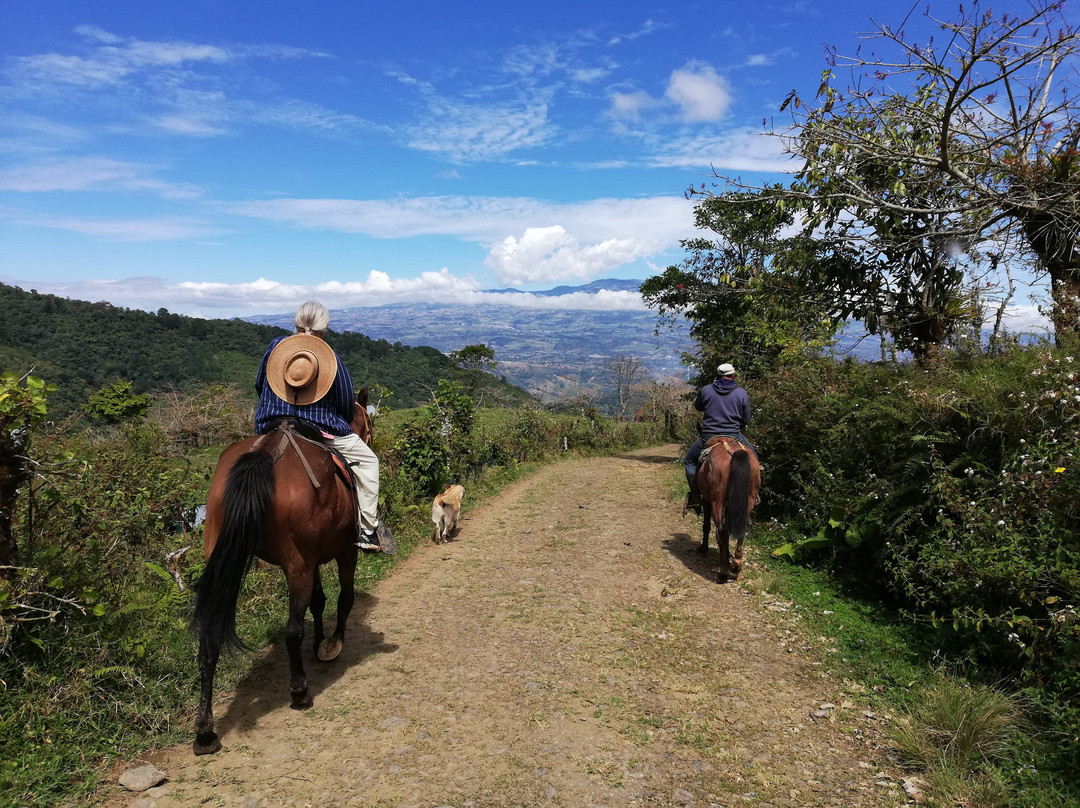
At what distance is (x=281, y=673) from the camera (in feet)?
15.6

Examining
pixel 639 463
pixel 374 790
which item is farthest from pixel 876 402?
pixel 639 463

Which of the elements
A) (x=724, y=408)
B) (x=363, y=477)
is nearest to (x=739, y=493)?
(x=724, y=408)

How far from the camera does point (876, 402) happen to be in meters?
6.84

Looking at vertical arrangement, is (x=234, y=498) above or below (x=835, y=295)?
below

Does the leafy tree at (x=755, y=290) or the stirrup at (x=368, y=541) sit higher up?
the leafy tree at (x=755, y=290)

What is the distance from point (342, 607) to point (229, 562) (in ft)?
5.49

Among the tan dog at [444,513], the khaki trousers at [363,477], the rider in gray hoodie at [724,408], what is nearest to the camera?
the khaki trousers at [363,477]

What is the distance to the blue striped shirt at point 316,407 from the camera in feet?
15.3

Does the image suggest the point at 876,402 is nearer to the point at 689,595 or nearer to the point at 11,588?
the point at 689,595

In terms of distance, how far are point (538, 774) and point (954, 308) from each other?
8652 millimetres

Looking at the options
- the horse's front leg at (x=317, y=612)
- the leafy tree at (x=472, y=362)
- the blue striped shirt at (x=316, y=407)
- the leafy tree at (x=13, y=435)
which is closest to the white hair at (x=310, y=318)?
the blue striped shirt at (x=316, y=407)

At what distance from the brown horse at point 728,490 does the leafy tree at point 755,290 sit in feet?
9.33

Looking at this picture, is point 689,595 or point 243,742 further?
point 689,595

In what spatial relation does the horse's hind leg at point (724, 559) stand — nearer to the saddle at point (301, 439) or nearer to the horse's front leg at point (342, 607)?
the horse's front leg at point (342, 607)
